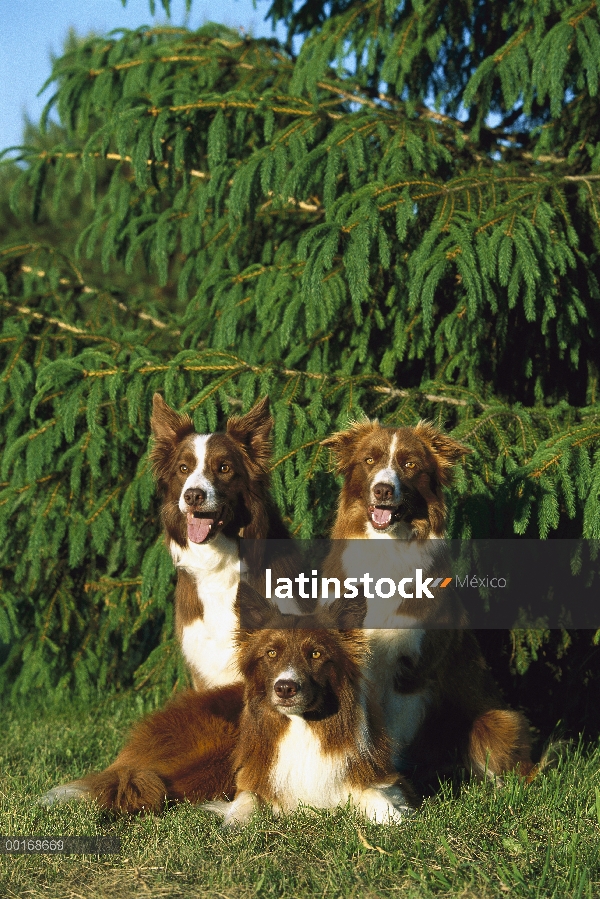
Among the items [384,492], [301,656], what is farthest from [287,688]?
[384,492]

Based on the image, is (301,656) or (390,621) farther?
(390,621)

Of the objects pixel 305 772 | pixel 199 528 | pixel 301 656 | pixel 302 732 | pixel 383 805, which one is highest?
pixel 199 528

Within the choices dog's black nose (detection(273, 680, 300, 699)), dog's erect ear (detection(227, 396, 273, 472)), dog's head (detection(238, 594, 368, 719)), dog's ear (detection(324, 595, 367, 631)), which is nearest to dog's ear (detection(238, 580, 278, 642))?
dog's head (detection(238, 594, 368, 719))

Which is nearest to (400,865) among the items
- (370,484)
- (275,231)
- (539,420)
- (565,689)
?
(370,484)

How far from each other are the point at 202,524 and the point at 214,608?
1.97 feet

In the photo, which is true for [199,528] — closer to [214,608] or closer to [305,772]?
[214,608]

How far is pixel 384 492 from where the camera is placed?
444 cm

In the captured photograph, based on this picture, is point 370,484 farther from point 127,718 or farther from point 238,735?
point 127,718

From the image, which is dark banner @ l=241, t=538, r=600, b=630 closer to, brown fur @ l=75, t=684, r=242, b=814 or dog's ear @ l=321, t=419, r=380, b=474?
dog's ear @ l=321, t=419, r=380, b=474

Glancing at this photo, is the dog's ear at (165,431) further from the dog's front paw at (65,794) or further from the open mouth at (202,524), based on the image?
the dog's front paw at (65,794)

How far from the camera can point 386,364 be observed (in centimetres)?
663

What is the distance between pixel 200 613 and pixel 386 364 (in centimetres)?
239

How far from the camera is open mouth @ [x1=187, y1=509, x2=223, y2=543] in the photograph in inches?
186

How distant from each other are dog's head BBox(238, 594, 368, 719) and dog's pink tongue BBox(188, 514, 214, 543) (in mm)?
498
